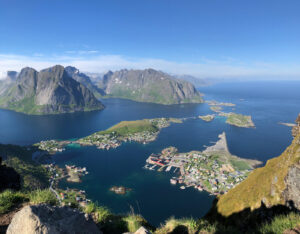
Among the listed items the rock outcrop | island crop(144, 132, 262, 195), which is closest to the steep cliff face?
the rock outcrop

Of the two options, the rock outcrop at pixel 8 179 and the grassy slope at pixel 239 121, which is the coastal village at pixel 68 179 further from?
the grassy slope at pixel 239 121

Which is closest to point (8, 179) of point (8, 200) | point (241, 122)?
point (8, 200)

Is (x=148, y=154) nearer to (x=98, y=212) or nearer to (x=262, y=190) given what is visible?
(x=262, y=190)

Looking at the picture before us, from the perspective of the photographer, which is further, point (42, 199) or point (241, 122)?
point (241, 122)

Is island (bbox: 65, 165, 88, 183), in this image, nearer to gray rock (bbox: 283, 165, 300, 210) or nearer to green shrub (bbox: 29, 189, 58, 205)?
gray rock (bbox: 283, 165, 300, 210)

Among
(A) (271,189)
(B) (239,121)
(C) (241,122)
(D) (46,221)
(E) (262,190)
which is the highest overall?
(D) (46,221)

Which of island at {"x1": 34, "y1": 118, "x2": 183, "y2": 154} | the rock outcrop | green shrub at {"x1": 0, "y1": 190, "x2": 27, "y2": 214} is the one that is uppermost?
green shrub at {"x1": 0, "y1": 190, "x2": 27, "y2": 214}

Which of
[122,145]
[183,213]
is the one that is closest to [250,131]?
[122,145]
